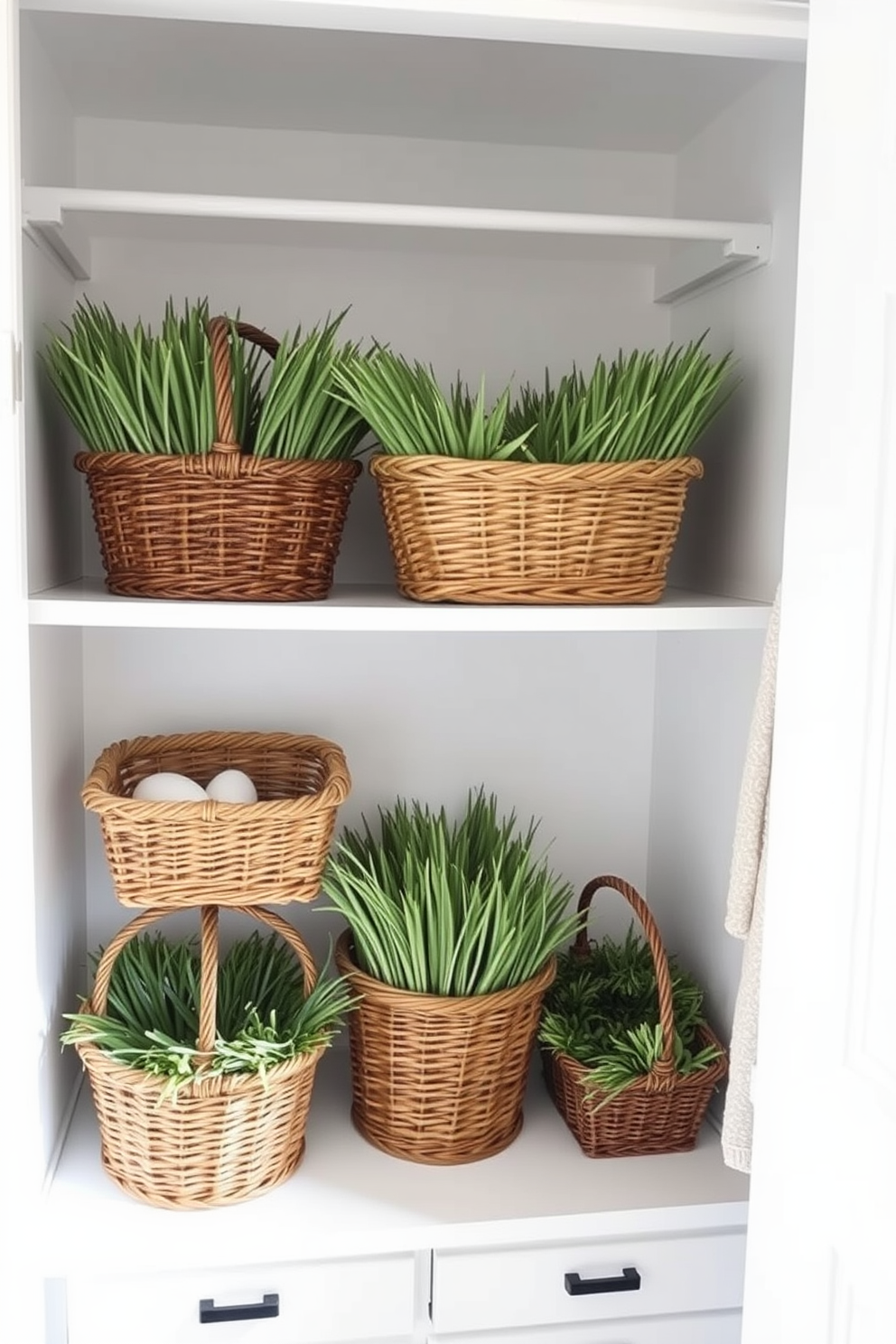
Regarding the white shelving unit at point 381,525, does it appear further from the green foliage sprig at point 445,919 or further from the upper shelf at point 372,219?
the green foliage sprig at point 445,919

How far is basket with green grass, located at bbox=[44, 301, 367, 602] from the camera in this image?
3.76ft

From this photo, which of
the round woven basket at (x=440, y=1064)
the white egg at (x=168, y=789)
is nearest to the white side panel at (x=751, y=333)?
the round woven basket at (x=440, y=1064)

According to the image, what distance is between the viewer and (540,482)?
44.9 inches

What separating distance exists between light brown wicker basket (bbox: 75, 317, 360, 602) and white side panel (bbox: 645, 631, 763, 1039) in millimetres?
506

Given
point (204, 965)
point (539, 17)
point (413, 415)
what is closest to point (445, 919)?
point (204, 965)

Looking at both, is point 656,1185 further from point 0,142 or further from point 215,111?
point 215,111

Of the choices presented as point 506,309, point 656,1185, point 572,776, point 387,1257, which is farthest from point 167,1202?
point 506,309

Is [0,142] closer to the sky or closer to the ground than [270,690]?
closer to the sky

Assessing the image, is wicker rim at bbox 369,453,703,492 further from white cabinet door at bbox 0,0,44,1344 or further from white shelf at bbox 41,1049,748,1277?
white shelf at bbox 41,1049,748,1277

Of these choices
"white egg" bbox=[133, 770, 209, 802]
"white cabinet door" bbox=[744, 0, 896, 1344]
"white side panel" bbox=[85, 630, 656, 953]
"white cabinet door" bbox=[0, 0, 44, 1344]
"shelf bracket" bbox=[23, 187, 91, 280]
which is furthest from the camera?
"white side panel" bbox=[85, 630, 656, 953]

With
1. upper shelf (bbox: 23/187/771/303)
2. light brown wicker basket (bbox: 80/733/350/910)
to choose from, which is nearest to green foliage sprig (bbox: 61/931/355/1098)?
light brown wicker basket (bbox: 80/733/350/910)

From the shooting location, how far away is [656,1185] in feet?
4.18

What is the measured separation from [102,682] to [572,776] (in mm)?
625

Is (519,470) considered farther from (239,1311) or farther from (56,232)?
(239,1311)
